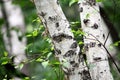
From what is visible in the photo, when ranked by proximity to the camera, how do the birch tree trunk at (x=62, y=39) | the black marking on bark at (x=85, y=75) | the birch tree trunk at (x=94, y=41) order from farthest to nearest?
the birch tree trunk at (x=94, y=41) < the black marking on bark at (x=85, y=75) < the birch tree trunk at (x=62, y=39)

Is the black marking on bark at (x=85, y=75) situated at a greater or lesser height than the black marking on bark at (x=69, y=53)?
lesser

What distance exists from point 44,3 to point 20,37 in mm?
4265

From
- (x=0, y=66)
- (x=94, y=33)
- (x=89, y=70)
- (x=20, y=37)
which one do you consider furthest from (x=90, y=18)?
(x=20, y=37)

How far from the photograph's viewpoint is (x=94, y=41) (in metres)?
4.95

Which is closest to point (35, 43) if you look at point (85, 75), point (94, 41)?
point (94, 41)

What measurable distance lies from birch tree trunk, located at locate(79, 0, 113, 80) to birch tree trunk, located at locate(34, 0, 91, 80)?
1.61 feet

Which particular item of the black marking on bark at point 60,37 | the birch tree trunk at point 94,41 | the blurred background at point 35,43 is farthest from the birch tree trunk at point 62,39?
the birch tree trunk at point 94,41

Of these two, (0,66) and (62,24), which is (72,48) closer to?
(62,24)

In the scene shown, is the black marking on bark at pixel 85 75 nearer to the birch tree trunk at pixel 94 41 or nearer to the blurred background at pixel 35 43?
the blurred background at pixel 35 43

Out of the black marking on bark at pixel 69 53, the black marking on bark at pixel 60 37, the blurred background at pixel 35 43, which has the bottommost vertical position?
the blurred background at pixel 35 43

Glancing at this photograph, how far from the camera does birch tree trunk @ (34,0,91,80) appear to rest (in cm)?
420

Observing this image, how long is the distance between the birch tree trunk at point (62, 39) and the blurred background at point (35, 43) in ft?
0.41

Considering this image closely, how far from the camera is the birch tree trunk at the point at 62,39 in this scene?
4199 millimetres

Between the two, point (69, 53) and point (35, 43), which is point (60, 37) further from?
point (35, 43)
